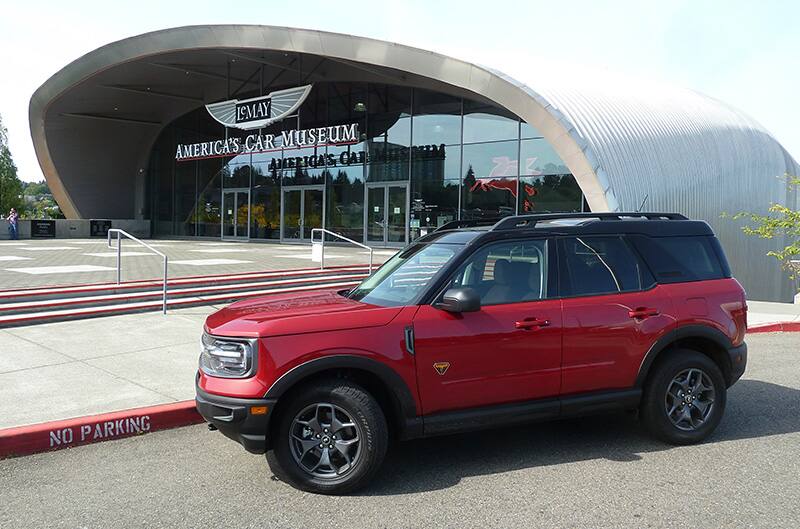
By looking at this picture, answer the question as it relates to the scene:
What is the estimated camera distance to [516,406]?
4.50 meters

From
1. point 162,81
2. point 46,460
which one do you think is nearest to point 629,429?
point 46,460

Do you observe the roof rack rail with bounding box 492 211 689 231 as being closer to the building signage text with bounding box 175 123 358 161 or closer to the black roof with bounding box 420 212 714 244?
the black roof with bounding box 420 212 714 244

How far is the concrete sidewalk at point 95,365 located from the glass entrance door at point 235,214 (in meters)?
22.2

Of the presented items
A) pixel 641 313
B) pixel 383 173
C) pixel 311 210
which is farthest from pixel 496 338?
pixel 311 210

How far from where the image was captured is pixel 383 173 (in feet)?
85.7

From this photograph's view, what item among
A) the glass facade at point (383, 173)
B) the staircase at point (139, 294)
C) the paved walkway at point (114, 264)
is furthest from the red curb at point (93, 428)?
the glass facade at point (383, 173)

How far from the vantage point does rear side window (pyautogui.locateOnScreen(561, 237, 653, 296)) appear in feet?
15.9

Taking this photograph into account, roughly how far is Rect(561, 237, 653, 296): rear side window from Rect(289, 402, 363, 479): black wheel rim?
191cm

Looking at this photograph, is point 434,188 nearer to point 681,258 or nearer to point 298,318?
point 681,258

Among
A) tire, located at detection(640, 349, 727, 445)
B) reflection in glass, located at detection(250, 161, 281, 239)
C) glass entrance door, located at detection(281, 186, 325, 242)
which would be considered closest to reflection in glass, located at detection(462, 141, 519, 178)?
glass entrance door, located at detection(281, 186, 325, 242)

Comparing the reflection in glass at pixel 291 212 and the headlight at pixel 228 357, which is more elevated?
the reflection in glass at pixel 291 212

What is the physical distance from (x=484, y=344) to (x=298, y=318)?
1277 mm

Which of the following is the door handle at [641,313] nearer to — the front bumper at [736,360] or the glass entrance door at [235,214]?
the front bumper at [736,360]

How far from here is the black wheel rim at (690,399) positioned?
4.99m
